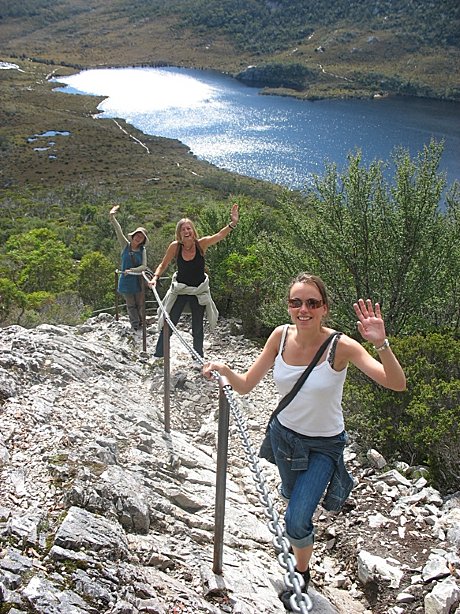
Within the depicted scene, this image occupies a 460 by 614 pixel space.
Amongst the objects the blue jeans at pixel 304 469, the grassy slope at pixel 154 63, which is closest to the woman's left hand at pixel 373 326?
the blue jeans at pixel 304 469

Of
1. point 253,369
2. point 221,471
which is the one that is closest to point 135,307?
point 253,369

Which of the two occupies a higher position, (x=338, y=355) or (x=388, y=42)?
(x=388, y=42)

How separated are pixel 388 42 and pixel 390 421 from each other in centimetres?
16248

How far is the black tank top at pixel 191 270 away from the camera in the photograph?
23.2 feet

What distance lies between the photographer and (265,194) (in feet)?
176

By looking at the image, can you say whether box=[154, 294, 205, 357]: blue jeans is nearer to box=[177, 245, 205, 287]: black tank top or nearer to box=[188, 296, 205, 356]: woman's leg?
box=[188, 296, 205, 356]: woman's leg

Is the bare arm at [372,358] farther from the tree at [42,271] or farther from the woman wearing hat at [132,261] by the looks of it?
the tree at [42,271]

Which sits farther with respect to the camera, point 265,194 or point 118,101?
point 118,101

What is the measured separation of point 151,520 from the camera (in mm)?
4227

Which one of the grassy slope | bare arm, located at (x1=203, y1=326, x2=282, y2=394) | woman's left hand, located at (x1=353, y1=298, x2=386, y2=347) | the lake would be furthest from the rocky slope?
the lake

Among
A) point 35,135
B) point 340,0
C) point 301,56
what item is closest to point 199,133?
point 35,135

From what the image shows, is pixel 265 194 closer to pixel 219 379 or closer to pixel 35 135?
pixel 219 379

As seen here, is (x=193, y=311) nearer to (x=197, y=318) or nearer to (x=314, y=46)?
(x=197, y=318)

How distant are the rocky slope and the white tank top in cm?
117
